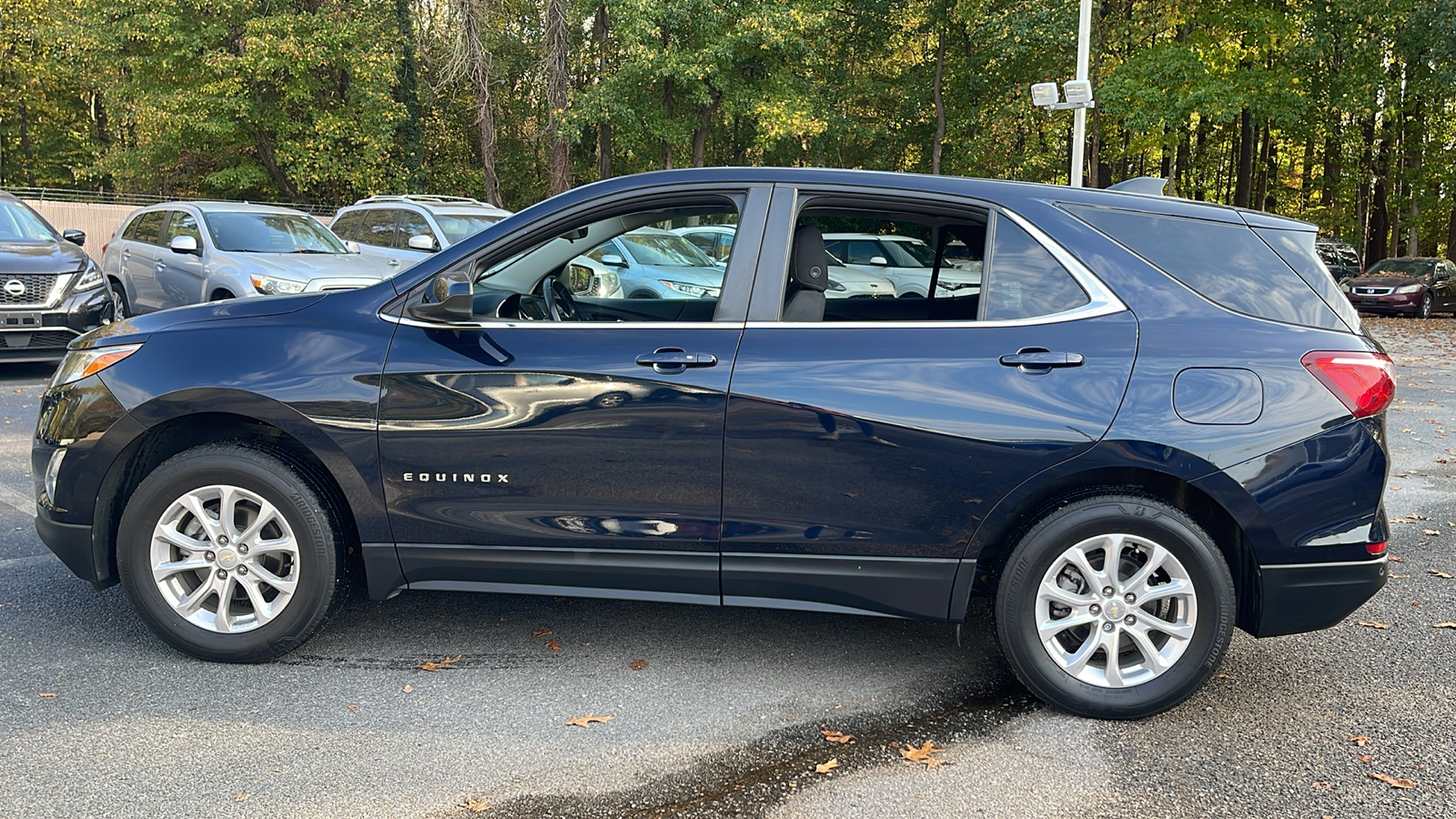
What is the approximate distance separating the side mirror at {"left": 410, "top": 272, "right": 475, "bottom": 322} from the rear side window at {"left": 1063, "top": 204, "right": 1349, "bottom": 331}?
2046 mm

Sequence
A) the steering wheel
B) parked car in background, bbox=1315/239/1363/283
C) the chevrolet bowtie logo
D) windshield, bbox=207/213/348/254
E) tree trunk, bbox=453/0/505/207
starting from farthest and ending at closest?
1. parked car in background, bbox=1315/239/1363/283
2. tree trunk, bbox=453/0/505/207
3. windshield, bbox=207/213/348/254
4. the steering wheel
5. the chevrolet bowtie logo

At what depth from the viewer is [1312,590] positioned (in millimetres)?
3457

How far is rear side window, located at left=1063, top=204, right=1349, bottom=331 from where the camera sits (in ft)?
11.6

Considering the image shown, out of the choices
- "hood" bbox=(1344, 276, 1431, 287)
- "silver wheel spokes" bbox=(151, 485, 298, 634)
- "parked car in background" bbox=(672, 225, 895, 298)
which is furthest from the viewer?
"hood" bbox=(1344, 276, 1431, 287)

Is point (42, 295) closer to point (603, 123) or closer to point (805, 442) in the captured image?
point (805, 442)

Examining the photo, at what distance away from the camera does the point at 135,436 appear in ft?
12.6

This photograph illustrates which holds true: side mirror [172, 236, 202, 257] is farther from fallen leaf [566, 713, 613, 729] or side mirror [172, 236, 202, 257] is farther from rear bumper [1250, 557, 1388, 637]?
rear bumper [1250, 557, 1388, 637]

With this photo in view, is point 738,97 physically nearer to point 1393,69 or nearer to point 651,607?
point 1393,69

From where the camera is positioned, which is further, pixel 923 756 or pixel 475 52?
pixel 475 52

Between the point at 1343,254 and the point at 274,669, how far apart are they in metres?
27.3

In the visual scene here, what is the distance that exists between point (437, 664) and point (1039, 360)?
235 cm

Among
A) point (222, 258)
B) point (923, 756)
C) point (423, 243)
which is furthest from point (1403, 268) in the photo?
point (923, 756)

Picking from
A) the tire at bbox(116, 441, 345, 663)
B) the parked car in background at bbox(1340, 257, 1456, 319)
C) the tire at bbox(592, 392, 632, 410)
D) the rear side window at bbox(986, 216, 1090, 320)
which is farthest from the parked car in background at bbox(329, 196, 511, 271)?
the parked car in background at bbox(1340, 257, 1456, 319)

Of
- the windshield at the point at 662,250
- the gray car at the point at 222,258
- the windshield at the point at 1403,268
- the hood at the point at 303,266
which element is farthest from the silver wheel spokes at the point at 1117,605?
the windshield at the point at 1403,268
